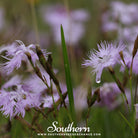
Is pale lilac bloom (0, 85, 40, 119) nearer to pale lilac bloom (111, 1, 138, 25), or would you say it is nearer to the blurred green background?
the blurred green background

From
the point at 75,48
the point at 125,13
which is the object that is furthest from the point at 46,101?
the point at 75,48

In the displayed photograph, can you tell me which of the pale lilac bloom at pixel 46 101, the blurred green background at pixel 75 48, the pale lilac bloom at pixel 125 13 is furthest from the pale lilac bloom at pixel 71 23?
the pale lilac bloom at pixel 46 101

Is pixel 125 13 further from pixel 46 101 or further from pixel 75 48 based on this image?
pixel 46 101

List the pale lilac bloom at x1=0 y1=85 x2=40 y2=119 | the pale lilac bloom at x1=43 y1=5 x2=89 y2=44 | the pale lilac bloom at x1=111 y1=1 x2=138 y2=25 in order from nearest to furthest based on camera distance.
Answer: the pale lilac bloom at x1=0 y1=85 x2=40 y2=119
the pale lilac bloom at x1=111 y1=1 x2=138 y2=25
the pale lilac bloom at x1=43 y1=5 x2=89 y2=44

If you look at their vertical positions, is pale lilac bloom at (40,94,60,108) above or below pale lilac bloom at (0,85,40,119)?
below

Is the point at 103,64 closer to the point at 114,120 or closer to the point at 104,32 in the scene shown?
the point at 114,120

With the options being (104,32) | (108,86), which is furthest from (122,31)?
(108,86)

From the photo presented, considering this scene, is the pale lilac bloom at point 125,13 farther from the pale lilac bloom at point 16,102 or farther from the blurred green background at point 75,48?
the pale lilac bloom at point 16,102

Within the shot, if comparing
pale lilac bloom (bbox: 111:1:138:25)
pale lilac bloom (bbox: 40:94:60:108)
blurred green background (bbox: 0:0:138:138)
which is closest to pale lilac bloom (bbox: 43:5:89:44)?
blurred green background (bbox: 0:0:138:138)
